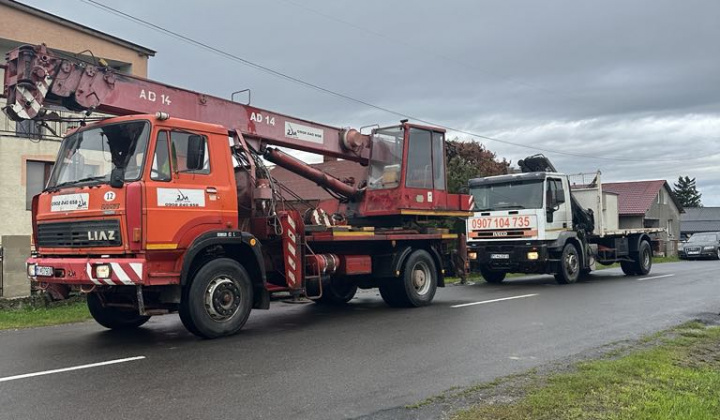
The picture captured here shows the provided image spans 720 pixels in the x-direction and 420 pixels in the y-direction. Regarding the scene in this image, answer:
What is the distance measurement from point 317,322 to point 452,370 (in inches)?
161

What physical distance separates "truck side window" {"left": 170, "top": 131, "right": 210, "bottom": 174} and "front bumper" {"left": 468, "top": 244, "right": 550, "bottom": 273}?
416 inches

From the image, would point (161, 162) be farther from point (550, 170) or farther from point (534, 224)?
point (550, 170)

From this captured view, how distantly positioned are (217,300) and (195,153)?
202cm

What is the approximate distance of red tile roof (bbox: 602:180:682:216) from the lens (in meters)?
51.7

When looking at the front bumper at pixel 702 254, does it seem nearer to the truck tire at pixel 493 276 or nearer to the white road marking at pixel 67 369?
the truck tire at pixel 493 276

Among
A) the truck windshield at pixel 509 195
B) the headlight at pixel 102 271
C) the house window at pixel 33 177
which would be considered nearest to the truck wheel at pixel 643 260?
the truck windshield at pixel 509 195

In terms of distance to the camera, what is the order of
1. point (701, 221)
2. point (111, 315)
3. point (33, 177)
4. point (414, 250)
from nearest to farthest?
point (111, 315), point (414, 250), point (33, 177), point (701, 221)

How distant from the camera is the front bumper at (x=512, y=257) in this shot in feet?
55.2

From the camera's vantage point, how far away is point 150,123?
8297 millimetres

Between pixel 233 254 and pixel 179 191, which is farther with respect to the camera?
pixel 233 254

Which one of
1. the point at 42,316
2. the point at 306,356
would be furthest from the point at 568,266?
the point at 42,316

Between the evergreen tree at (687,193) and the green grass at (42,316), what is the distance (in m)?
123

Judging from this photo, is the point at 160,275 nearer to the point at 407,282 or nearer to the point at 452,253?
the point at 407,282

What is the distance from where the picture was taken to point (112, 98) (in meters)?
8.80
